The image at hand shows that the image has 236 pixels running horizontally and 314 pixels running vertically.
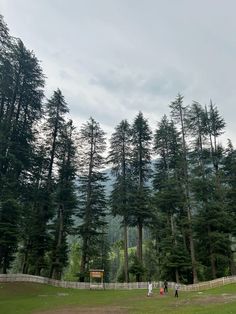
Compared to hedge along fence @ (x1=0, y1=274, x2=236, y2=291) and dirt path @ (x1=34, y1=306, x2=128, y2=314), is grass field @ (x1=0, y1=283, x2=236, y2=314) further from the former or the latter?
hedge along fence @ (x1=0, y1=274, x2=236, y2=291)

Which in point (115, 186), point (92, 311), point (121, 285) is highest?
point (115, 186)

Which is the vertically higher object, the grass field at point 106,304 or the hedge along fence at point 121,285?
the hedge along fence at point 121,285

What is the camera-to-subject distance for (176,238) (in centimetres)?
3788

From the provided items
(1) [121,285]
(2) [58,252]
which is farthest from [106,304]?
(2) [58,252]

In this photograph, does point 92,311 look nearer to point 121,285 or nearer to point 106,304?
point 106,304

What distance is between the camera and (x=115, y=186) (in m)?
41.3

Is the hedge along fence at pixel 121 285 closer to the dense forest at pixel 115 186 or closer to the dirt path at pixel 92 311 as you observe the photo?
the dense forest at pixel 115 186

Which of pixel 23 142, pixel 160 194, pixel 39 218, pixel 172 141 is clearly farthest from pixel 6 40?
pixel 172 141

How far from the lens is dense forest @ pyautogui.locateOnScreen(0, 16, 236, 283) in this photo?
109ft

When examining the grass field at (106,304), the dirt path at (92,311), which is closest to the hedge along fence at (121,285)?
the grass field at (106,304)

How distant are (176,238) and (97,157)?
540 inches

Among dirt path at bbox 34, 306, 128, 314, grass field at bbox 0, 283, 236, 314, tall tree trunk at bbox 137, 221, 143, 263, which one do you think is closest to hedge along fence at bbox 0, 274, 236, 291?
grass field at bbox 0, 283, 236, 314

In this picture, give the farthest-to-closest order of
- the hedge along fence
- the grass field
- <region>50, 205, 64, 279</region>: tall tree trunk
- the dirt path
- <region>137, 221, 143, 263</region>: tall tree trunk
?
<region>50, 205, 64, 279</region>: tall tree trunk
<region>137, 221, 143, 263</region>: tall tree trunk
the hedge along fence
the dirt path
the grass field

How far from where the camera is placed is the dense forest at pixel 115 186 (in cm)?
3312
